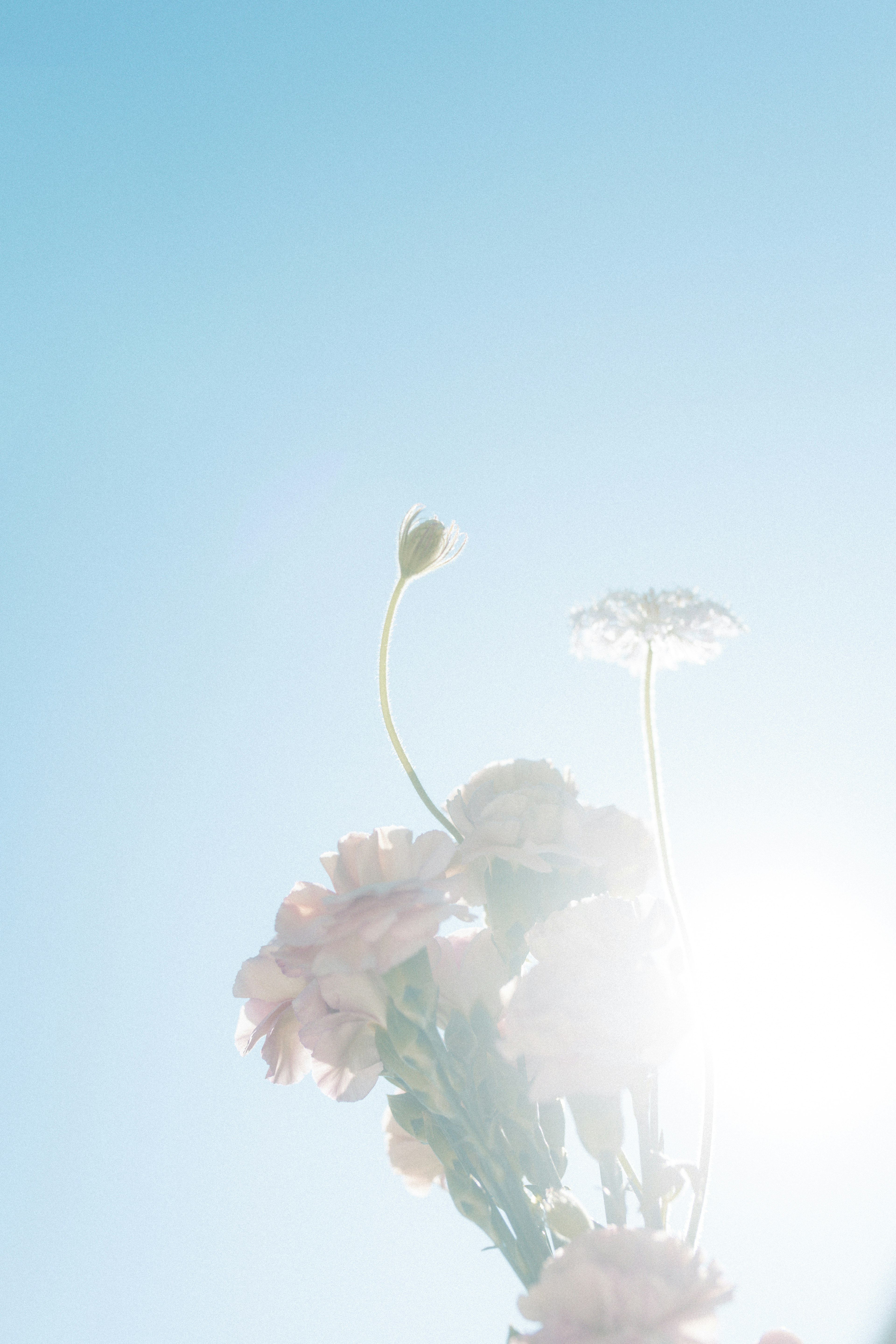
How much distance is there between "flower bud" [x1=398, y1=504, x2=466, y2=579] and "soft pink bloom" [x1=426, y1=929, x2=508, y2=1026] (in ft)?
1.15

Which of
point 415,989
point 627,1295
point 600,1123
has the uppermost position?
point 415,989

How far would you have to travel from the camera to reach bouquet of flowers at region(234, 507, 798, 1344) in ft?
1.89

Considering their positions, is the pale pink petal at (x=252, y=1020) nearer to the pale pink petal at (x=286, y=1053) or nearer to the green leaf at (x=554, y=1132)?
the pale pink petal at (x=286, y=1053)

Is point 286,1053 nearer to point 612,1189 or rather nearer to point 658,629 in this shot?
point 612,1189

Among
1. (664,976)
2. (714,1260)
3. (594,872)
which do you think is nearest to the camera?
(714,1260)

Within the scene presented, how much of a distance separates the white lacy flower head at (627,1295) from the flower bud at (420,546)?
576mm

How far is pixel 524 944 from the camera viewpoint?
0.73m

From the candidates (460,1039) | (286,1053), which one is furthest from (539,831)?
(286,1053)

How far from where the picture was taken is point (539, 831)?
0.70m

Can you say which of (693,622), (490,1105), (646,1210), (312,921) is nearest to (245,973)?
(312,921)

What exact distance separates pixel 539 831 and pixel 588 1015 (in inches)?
6.2

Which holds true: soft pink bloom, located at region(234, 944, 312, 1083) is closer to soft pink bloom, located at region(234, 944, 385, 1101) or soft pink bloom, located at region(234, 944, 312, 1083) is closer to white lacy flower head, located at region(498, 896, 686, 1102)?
soft pink bloom, located at region(234, 944, 385, 1101)

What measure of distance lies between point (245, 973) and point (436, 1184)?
0.27 metres

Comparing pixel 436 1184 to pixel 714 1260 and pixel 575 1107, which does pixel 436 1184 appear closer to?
pixel 575 1107
